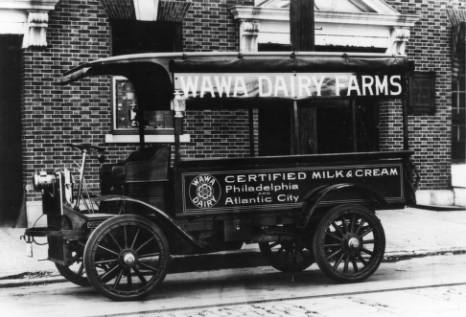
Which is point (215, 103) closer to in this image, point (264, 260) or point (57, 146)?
point (264, 260)

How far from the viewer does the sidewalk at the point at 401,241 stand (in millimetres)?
8477

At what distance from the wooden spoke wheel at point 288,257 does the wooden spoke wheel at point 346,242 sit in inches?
23.3

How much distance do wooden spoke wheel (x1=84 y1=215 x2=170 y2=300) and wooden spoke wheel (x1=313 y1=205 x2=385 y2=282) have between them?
1684 mm

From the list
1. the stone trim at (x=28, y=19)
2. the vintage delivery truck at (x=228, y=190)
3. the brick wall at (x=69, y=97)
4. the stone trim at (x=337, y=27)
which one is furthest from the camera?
the stone trim at (x=337, y=27)

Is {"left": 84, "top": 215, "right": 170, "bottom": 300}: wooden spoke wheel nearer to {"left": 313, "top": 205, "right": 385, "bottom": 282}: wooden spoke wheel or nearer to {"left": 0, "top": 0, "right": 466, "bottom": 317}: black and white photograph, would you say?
{"left": 0, "top": 0, "right": 466, "bottom": 317}: black and white photograph

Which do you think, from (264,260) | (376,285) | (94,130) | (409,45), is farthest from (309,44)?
(409,45)

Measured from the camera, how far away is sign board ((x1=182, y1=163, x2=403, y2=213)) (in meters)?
7.23

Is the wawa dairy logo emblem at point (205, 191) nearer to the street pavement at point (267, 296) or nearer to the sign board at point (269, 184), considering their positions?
the sign board at point (269, 184)

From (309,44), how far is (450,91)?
649 centimetres

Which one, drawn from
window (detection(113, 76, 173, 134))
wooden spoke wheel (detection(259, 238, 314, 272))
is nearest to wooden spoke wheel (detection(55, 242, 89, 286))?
wooden spoke wheel (detection(259, 238, 314, 272))

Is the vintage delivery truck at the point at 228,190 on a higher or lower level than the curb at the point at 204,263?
higher

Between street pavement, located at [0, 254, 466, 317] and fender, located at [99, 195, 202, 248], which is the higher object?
fender, located at [99, 195, 202, 248]

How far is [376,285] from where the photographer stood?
7.45m

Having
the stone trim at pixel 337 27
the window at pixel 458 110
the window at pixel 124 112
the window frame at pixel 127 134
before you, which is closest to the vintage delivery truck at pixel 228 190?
the window frame at pixel 127 134
